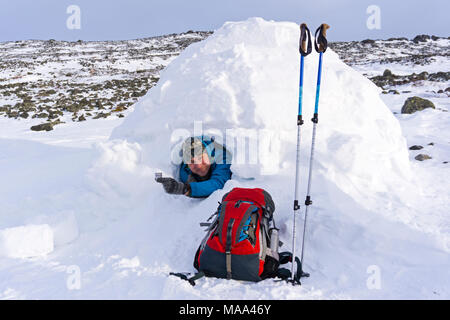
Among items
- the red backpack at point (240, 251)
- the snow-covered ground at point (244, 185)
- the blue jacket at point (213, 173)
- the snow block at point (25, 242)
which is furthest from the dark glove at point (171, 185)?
the snow block at point (25, 242)

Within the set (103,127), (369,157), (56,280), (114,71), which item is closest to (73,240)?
(56,280)

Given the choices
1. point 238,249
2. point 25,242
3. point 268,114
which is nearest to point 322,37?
point 268,114

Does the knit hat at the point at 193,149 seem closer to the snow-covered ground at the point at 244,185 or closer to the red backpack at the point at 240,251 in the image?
the snow-covered ground at the point at 244,185

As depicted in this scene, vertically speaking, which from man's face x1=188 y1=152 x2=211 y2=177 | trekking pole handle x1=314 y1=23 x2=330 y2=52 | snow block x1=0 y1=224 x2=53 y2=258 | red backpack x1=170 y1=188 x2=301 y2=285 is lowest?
snow block x1=0 y1=224 x2=53 y2=258

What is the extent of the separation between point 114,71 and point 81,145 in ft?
83.3

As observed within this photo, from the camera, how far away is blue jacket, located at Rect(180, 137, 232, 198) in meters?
3.38

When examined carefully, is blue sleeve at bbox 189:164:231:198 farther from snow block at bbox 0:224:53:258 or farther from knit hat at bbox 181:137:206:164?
snow block at bbox 0:224:53:258

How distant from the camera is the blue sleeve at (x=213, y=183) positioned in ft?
11.0

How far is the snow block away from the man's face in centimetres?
173

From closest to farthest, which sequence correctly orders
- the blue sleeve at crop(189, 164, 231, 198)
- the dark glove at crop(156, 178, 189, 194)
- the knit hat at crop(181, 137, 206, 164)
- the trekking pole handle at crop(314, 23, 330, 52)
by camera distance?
the trekking pole handle at crop(314, 23, 330, 52), the dark glove at crop(156, 178, 189, 194), the blue sleeve at crop(189, 164, 231, 198), the knit hat at crop(181, 137, 206, 164)

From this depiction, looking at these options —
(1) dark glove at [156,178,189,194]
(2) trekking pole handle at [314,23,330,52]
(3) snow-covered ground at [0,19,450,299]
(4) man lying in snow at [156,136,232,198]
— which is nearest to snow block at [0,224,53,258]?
(3) snow-covered ground at [0,19,450,299]

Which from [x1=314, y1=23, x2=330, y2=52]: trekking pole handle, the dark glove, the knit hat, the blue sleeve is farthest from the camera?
the knit hat

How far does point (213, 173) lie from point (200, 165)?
8.4 inches

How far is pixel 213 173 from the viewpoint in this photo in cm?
362
